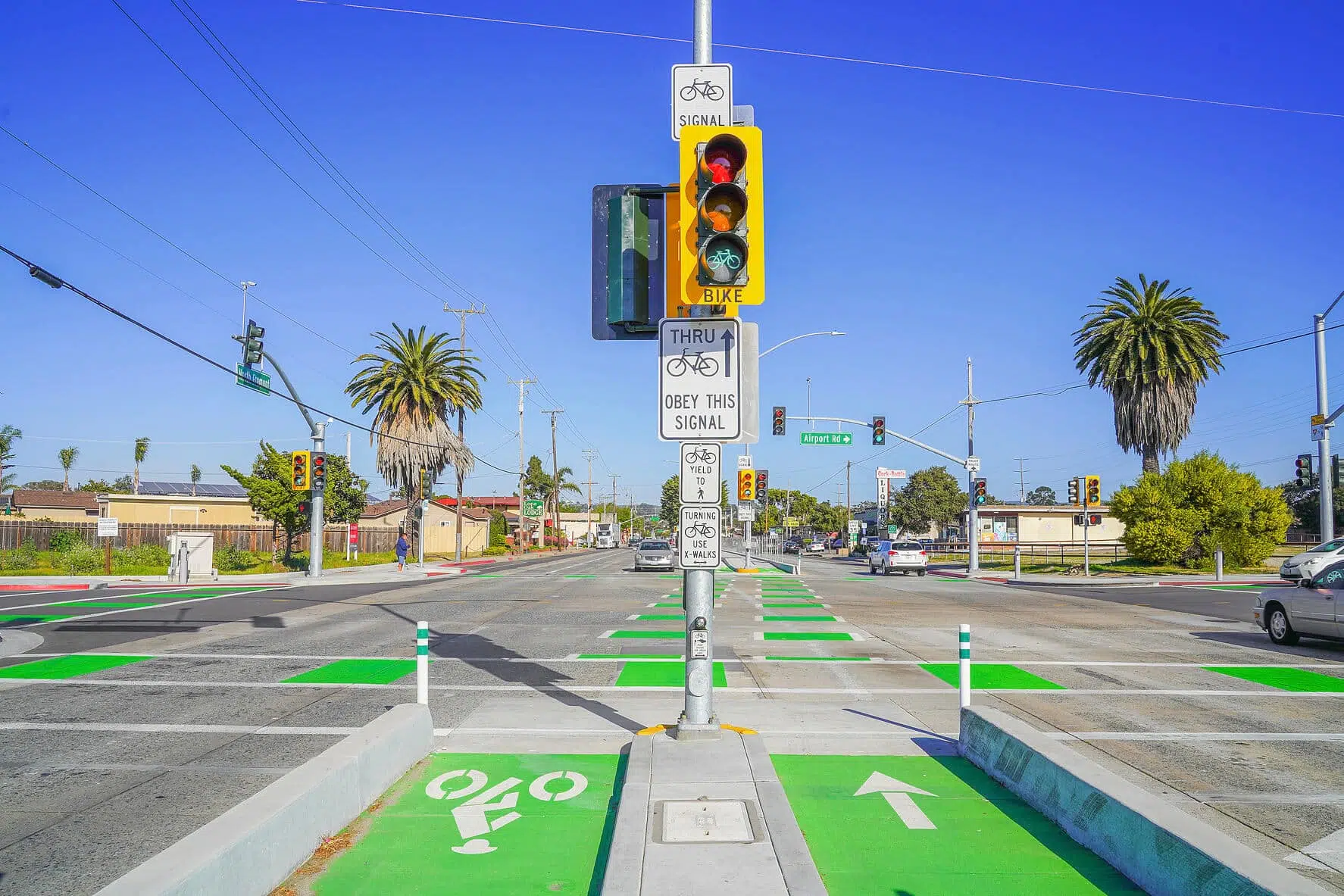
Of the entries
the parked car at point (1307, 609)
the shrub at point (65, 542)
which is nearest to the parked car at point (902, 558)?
the parked car at point (1307, 609)

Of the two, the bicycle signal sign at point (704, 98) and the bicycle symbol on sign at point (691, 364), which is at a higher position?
the bicycle signal sign at point (704, 98)

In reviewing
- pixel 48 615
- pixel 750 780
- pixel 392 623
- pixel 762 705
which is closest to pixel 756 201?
pixel 750 780

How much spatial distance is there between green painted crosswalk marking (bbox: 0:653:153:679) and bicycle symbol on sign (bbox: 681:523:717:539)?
32.1ft

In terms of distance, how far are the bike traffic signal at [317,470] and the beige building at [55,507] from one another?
5233 centimetres

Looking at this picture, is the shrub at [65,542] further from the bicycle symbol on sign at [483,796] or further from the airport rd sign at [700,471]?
the airport rd sign at [700,471]

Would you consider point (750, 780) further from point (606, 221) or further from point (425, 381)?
point (425, 381)

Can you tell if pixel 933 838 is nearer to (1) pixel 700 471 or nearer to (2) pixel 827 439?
(1) pixel 700 471

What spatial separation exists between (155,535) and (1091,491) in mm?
49046

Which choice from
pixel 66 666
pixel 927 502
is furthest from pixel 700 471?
pixel 927 502

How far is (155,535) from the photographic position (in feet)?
182

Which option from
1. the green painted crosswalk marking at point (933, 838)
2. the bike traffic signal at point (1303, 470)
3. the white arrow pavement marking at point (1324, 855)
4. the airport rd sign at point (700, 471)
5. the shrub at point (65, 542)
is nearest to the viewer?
the green painted crosswalk marking at point (933, 838)

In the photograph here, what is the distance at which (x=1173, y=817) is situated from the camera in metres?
5.09

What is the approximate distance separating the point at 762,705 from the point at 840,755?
7.81ft

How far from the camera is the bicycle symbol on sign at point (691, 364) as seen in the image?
7.77 m
